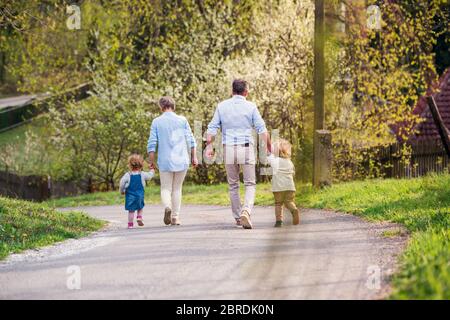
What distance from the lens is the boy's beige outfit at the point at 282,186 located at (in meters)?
13.4

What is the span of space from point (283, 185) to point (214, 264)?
4.35m

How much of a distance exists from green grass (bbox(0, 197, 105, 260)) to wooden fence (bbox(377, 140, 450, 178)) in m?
15.1

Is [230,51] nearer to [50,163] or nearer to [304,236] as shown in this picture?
[50,163]

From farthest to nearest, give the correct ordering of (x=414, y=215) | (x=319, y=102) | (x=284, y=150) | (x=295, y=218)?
(x=319, y=102) < (x=284, y=150) < (x=295, y=218) < (x=414, y=215)

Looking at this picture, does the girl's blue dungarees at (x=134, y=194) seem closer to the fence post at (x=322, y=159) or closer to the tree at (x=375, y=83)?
the fence post at (x=322, y=159)

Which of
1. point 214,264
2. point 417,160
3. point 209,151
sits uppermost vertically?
point 209,151

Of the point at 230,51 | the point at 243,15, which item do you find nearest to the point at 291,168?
the point at 243,15

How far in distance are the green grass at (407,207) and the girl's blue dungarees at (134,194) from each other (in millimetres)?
3217

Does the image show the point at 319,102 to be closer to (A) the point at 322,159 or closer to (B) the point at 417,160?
(A) the point at 322,159

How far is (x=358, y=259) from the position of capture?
30.7 feet

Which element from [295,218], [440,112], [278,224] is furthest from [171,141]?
[440,112]

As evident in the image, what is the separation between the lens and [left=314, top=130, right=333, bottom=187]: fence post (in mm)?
19156

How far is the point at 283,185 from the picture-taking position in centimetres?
1341

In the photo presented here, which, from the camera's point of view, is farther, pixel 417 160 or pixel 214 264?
pixel 417 160
